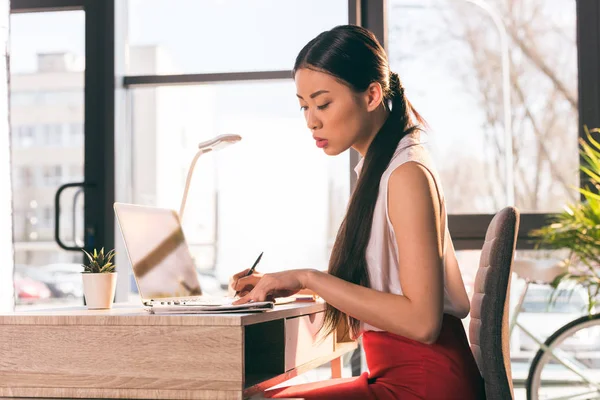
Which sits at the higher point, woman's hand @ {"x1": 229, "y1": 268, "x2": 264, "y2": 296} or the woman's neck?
the woman's neck

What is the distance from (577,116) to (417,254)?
2239mm

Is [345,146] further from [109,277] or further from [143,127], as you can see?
[143,127]

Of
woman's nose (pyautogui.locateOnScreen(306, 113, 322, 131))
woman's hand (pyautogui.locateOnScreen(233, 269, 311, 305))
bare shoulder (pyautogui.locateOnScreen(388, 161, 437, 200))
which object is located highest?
woman's nose (pyautogui.locateOnScreen(306, 113, 322, 131))

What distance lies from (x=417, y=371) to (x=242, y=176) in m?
2.30

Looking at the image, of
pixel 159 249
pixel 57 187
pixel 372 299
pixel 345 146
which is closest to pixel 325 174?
pixel 57 187

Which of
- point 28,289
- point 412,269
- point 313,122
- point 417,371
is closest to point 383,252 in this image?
point 412,269

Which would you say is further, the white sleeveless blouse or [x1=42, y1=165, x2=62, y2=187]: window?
[x1=42, y1=165, x2=62, y2=187]: window

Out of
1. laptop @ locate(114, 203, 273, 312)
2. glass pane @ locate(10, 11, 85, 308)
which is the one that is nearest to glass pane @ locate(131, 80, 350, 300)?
glass pane @ locate(10, 11, 85, 308)

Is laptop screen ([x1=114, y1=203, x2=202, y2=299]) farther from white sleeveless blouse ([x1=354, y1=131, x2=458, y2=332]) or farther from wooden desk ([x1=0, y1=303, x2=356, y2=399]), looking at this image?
white sleeveless blouse ([x1=354, y1=131, x2=458, y2=332])

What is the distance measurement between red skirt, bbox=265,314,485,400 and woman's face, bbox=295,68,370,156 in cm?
40

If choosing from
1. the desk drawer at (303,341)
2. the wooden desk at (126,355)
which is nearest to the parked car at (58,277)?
the desk drawer at (303,341)

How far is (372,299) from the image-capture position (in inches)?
60.7

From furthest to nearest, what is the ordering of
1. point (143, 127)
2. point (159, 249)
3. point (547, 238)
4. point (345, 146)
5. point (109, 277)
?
1. point (143, 127)
2. point (547, 238)
3. point (159, 249)
4. point (109, 277)
5. point (345, 146)

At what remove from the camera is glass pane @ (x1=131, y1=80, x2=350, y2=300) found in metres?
3.69
